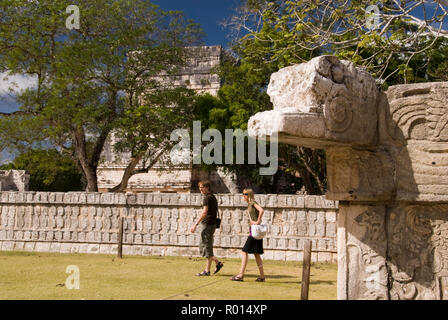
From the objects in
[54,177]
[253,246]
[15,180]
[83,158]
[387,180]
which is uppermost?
[83,158]

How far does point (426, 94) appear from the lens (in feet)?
14.4

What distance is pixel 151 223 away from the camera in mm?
11922

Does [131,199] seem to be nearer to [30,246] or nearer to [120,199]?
[120,199]

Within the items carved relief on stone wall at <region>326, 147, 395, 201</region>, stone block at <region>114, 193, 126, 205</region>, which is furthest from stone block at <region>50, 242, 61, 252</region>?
carved relief on stone wall at <region>326, 147, 395, 201</region>

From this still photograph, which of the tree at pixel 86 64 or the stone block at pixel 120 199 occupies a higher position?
the tree at pixel 86 64

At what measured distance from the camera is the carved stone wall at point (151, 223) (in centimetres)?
1077

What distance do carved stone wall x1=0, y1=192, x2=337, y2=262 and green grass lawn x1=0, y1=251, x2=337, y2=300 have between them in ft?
2.05

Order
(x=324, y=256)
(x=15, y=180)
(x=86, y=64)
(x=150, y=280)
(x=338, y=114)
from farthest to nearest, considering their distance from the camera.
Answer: (x=15, y=180) < (x=86, y=64) < (x=324, y=256) < (x=150, y=280) < (x=338, y=114)

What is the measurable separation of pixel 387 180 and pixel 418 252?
0.74 metres

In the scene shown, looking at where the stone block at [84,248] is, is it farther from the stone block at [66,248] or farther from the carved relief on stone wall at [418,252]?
the carved relief on stone wall at [418,252]

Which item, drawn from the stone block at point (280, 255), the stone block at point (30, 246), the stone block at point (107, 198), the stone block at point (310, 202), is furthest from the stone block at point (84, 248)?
the stone block at point (310, 202)

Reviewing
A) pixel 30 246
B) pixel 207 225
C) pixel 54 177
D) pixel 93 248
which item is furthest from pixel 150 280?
pixel 54 177

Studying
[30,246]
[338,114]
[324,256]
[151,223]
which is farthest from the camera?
[30,246]

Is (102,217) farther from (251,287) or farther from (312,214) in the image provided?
(251,287)
